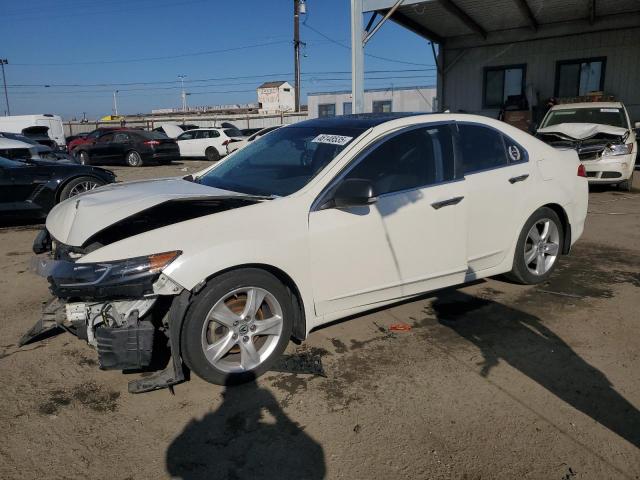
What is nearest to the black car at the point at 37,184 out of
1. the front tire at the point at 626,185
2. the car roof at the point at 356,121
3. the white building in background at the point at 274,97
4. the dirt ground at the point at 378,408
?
the dirt ground at the point at 378,408

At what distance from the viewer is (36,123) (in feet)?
74.0

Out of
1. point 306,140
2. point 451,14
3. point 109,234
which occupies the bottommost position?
point 109,234

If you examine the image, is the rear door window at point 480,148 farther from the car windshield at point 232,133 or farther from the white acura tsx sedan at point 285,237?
the car windshield at point 232,133

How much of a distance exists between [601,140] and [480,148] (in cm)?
701

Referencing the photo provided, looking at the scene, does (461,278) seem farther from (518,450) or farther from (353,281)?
(518,450)

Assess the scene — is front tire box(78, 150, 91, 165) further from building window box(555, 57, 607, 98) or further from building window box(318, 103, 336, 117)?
building window box(555, 57, 607, 98)

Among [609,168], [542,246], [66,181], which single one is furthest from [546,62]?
[66,181]

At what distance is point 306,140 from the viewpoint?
13.8 ft

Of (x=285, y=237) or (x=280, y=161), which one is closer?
(x=285, y=237)

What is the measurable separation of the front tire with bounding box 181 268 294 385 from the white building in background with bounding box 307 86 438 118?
29.2m

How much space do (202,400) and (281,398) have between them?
0.46 m

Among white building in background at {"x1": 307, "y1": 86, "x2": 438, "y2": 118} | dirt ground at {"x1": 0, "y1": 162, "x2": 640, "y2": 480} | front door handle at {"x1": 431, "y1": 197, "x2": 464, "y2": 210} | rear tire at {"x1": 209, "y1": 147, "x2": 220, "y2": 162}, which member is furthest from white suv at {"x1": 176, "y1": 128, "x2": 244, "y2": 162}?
front door handle at {"x1": 431, "y1": 197, "x2": 464, "y2": 210}

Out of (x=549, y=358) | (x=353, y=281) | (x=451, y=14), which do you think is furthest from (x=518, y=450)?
(x=451, y=14)

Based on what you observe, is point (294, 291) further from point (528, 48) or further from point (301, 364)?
point (528, 48)
